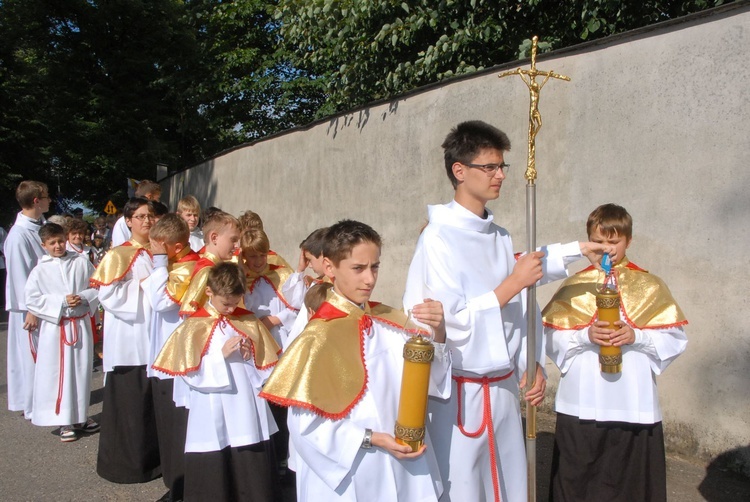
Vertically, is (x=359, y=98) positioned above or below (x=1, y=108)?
below

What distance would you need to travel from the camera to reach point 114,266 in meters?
5.04

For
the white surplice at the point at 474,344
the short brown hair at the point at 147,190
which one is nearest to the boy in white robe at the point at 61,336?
the short brown hair at the point at 147,190

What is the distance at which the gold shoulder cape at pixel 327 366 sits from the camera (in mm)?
2537

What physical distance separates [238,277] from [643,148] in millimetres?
3199

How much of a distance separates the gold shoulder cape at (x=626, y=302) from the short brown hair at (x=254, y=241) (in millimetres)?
2144

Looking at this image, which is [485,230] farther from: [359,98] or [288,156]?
[288,156]

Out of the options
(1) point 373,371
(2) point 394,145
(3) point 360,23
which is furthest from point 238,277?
(3) point 360,23

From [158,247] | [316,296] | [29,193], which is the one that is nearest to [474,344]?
[316,296]

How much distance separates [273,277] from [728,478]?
3403 mm

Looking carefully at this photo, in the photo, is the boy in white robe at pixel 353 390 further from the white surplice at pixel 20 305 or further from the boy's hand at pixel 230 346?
the white surplice at pixel 20 305

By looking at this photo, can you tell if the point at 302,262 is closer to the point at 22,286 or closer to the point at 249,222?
the point at 249,222

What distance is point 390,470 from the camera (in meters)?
2.58

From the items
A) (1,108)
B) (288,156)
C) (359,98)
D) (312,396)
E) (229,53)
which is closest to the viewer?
(312,396)

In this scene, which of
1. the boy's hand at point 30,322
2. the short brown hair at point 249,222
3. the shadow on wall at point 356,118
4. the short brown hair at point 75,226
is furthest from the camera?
the shadow on wall at point 356,118
